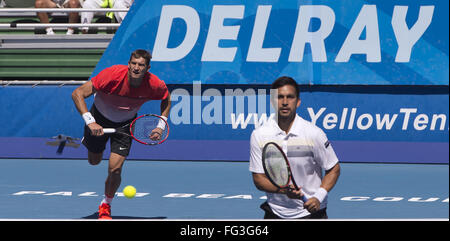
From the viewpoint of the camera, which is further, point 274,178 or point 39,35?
point 39,35

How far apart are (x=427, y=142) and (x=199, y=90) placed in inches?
159

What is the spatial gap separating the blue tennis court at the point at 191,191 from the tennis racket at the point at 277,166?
4024 millimetres

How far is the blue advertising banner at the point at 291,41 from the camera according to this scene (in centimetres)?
1554

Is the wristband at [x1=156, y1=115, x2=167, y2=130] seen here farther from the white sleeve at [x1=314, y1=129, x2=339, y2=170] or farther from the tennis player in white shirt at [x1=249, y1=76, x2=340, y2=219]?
the white sleeve at [x1=314, y1=129, x2=339, y2=170]

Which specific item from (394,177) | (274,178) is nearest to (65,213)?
(274,178)

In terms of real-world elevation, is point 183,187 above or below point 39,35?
below

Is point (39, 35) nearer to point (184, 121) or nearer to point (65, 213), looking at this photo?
point (184, 121)

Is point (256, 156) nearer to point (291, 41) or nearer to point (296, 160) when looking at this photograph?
point (296, 160)

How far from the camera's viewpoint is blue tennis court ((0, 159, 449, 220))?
10.6 meters

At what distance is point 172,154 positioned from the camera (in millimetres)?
16281

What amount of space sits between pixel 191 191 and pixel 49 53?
21.3ft

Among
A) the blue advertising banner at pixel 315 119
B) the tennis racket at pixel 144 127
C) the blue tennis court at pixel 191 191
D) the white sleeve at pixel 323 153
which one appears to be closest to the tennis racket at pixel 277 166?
the white sleeve at pixel 323 153

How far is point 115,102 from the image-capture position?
10.2 meters

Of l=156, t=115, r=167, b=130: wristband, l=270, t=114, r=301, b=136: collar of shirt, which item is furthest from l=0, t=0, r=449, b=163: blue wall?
l=270, t=114, r=301, b=136: collar of shirt
